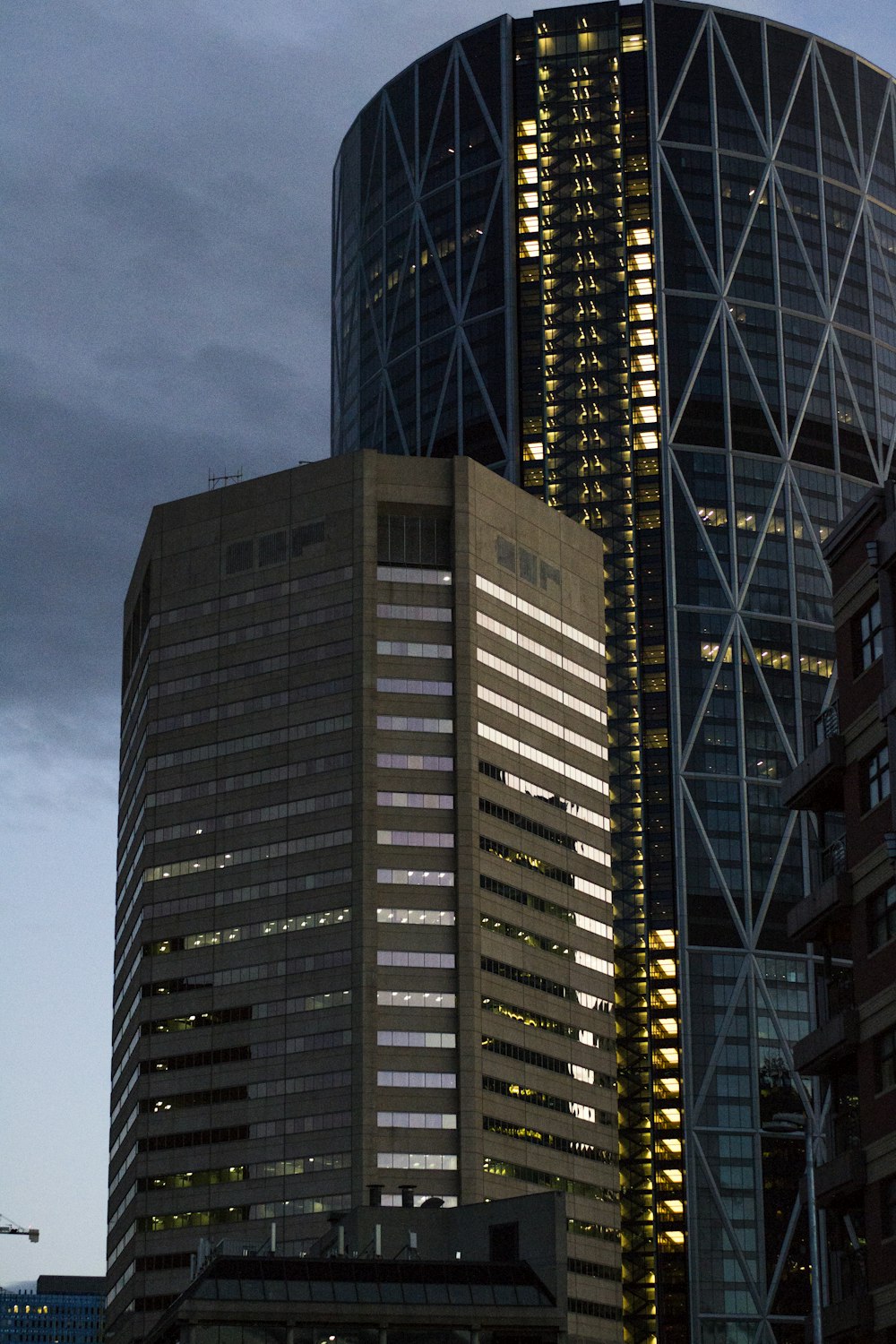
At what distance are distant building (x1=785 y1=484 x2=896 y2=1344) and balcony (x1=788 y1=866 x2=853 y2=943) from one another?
0.07 metres

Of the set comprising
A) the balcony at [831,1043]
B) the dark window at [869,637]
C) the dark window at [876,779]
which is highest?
the dark window at [869,637]

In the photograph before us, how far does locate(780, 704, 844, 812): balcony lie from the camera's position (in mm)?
84500

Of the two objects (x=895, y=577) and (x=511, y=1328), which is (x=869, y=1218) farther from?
(x=511, y=1328)

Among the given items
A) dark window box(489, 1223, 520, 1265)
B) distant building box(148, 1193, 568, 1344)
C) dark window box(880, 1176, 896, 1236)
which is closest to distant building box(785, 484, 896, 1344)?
dark window box(880, 1176, 896, 1236)

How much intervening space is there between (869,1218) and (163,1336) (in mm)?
89465

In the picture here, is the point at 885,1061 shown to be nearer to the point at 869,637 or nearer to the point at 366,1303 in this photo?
→ the point at 869,637

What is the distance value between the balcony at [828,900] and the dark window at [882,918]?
1487 millimetres

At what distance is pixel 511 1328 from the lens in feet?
487

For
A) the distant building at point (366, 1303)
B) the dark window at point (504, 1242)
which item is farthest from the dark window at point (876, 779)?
the dark window at point (504, 1242)

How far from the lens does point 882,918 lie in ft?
262

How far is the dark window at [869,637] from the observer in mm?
82750

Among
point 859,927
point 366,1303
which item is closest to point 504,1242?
point 366,1303

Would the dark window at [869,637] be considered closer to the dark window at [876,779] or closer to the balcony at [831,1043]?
the dark window at [876,779]

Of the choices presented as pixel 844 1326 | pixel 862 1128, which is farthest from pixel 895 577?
pixel 844 1326
